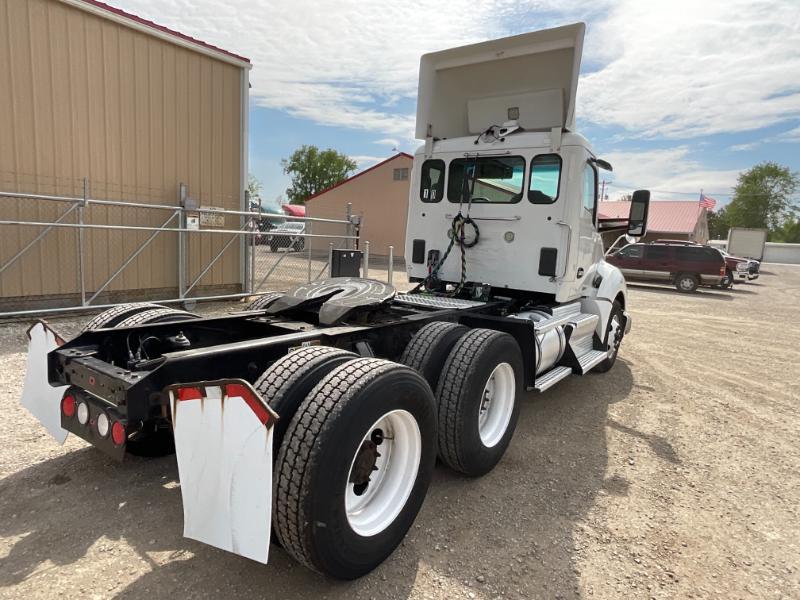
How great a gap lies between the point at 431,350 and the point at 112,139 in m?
7.93

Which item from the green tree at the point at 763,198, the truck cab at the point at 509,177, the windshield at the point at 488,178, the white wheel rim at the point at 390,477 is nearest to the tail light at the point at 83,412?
the white wheel rim at the point at 390,477

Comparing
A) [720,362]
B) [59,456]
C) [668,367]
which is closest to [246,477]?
[59,456]

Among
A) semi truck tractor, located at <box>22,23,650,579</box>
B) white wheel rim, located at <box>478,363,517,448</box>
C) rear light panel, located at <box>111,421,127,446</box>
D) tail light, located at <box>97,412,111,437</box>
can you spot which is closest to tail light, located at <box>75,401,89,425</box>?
semi truck tractor, located at <box>22,23,650,579</box>

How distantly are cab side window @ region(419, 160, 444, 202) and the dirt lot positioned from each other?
8.61ft

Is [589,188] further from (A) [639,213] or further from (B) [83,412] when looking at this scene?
(B) [83,412]

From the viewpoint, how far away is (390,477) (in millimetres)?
2811

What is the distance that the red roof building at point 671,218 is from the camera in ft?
135

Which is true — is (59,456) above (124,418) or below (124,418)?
below

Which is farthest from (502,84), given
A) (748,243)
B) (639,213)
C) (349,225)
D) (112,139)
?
(748,243)

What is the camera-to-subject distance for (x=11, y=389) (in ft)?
15.8

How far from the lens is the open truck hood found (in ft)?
16.6

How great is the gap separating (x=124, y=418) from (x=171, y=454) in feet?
4.74

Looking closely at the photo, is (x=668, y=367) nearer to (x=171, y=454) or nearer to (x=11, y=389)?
(x=171, y=454)

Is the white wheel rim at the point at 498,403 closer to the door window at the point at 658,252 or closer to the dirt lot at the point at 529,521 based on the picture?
the dirt lot at the point at 529,521
